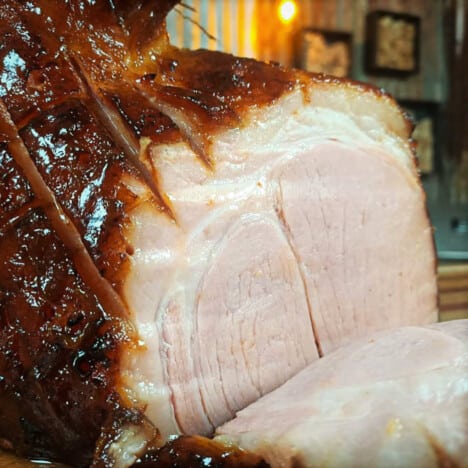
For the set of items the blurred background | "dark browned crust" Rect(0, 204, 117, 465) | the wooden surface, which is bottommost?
the wooden surface

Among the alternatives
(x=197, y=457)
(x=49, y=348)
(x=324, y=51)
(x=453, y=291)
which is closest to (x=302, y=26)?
(x=324, y=51)

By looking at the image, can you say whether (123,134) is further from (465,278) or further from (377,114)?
(465,278)

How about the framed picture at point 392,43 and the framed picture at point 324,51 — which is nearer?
the framed picture at point 324,51

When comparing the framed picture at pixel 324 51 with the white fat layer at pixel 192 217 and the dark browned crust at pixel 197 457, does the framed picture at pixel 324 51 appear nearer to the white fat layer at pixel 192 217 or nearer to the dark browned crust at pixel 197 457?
the white fat layer at pixel 192 217

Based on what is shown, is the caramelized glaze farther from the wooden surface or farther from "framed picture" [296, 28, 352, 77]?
"framed picture" [296, 28, 352, 77]

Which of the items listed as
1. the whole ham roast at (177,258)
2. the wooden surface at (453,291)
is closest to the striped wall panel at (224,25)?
the wooden surface at (453,291)

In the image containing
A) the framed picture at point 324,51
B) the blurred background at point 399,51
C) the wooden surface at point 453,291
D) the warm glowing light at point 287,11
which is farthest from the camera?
the framed picture at point 324,51

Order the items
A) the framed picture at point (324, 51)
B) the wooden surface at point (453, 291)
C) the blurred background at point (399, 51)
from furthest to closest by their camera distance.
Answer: the framed picture at point (324, 51) → the blurred background at point (399, 51) → the wooden surface at point (453, 291)

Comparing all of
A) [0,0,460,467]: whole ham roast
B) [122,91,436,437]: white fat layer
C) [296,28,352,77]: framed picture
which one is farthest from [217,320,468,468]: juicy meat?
[296,28,352,77]: framed picture
